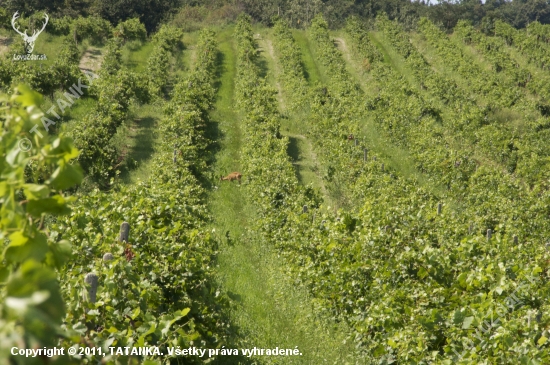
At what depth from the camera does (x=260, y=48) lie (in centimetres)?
3909

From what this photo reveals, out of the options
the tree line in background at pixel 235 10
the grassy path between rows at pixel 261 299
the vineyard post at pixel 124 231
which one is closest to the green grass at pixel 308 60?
the tree line in background at pixel 235 10

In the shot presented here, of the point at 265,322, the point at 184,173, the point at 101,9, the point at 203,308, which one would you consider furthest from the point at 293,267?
the point at 101,9

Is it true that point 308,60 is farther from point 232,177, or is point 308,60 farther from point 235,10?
point 232,177

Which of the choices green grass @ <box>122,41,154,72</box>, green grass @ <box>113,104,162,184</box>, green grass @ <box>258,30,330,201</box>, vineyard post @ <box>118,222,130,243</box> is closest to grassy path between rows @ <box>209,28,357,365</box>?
vineyard post @ <box>118,222,130,243</box>

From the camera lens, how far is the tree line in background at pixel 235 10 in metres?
42.1

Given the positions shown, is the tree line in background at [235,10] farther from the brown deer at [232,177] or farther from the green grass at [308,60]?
the brown deer at [232,177]

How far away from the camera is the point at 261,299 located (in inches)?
365

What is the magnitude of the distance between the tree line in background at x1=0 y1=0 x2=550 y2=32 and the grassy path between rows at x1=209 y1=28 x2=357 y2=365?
87.6ft

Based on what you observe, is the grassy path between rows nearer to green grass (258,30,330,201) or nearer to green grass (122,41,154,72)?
green grass (258,30,330,201)

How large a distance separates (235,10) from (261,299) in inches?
1810

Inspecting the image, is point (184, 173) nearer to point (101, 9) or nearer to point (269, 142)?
point (269, 142)

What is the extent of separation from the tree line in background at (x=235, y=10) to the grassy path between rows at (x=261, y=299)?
26.7 m

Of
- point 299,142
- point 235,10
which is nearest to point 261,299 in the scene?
point 299,142

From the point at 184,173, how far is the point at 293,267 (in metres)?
5.95
